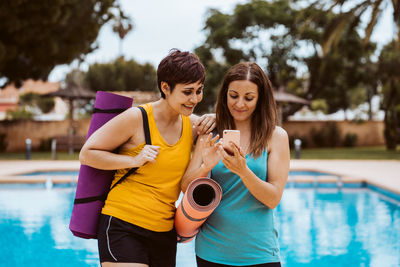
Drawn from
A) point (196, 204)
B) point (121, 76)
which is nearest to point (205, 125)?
point (196, 204)

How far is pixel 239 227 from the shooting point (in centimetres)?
187

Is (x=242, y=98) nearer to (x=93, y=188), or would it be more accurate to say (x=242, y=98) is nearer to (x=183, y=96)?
(x=183, y=96)

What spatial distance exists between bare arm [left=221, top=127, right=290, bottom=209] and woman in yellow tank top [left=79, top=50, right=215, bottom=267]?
1.05ft

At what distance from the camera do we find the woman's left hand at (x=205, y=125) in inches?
79.8

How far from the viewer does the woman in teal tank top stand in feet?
6.08

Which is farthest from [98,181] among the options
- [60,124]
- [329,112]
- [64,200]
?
[329,112]

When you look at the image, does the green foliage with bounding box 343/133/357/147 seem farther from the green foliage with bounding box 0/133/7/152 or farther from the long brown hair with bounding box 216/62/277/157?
the long brown hair with bounding box 216/62/277/157

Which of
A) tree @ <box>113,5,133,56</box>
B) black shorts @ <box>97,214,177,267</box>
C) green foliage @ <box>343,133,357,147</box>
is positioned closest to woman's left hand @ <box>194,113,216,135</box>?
black shorts @ <box>97,214,177,267</box>

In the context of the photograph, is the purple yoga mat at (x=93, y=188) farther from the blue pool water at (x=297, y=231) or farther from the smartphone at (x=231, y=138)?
the blue pool water at (x=297, y=231)

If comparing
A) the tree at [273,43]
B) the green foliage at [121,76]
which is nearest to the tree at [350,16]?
the tree at [273,43]

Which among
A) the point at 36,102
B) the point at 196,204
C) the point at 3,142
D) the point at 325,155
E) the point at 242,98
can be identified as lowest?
the point at 3,142

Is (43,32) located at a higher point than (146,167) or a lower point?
higher

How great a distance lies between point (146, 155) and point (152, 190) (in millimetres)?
190

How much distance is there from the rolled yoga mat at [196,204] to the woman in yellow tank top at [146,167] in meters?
0.10
